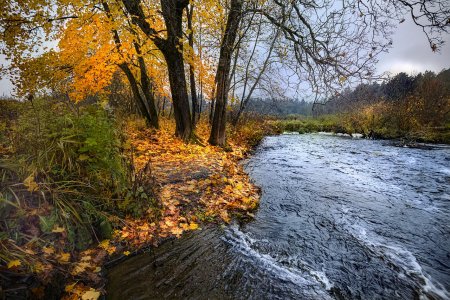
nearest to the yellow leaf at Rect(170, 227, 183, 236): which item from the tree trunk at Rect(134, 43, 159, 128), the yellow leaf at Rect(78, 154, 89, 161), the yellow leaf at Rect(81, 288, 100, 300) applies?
the yellow leaf at Rect(81, 288, 100, 300)

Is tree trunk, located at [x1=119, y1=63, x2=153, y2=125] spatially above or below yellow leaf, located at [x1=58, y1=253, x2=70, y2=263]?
above

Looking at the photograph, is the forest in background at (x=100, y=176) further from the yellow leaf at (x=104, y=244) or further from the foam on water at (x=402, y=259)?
the foam on water at (x=402, y=259)

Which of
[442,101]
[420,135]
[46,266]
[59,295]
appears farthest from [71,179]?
[442,101]

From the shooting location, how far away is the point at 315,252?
12.4 ft

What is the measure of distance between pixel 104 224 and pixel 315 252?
307 centimetres

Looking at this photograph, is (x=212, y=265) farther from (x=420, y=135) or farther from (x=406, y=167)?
(x=420, y=135)

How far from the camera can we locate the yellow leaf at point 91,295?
2680mm

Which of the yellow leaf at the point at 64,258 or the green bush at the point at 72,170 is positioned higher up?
the green bush at the point at 72,170

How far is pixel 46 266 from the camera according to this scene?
2662 millimetres

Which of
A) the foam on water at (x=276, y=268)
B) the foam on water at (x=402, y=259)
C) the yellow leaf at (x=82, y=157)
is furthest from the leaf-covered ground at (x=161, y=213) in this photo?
the foam on water at (x=402, y=259)

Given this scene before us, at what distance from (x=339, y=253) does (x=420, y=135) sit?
14.4 metres

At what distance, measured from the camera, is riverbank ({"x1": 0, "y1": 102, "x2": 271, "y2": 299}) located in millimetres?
2586

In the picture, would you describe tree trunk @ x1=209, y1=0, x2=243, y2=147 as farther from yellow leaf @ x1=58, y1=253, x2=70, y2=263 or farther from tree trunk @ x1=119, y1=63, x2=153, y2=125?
yellow leaf @ x1=58, y1=253, x2=70, y2=263

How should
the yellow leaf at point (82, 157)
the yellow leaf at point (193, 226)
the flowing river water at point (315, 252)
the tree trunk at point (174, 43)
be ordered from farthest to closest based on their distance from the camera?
1. the tree trunk at point (174, 43)
2. the yellow leaf at point (193, 226)
3. the yellow leaf at point (82, 157)
4. the flowing river water at point (315, 252)
